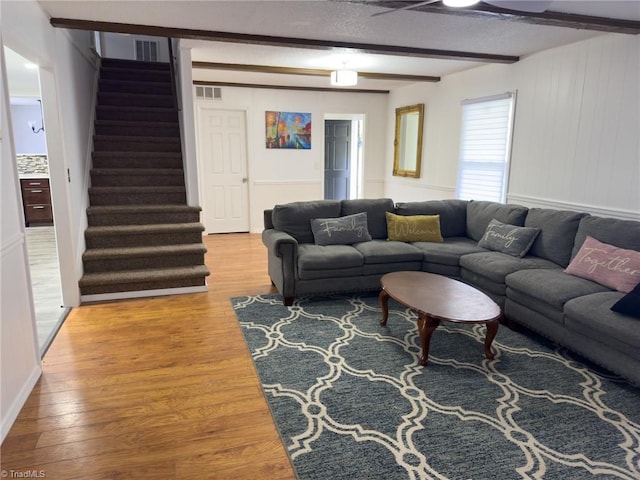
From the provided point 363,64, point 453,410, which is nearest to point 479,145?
point 363,64

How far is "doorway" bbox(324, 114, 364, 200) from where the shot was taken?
328 inches

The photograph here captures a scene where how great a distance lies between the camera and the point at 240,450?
195 cm

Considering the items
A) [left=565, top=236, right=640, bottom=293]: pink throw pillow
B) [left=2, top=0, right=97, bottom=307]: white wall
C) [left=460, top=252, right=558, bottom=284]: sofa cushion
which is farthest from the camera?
[left=460, top=252, right=558, bottom=284]: sofa cushion

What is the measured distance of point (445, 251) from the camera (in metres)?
3.96

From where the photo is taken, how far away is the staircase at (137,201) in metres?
4.01

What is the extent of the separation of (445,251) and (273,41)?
8.11 ft

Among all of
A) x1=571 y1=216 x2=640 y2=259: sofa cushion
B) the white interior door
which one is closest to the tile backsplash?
the white interior door

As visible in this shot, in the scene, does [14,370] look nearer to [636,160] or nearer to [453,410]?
[453,410]

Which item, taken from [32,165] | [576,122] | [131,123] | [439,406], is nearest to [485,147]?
[576,122]

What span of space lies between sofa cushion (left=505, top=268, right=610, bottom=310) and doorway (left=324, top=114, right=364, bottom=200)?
17.3 feet

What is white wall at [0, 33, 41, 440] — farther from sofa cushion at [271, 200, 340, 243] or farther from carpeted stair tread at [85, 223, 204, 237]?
sofa cushion at [271, 200, 340, 243]

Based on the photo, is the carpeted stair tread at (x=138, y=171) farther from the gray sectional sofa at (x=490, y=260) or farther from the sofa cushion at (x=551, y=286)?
the sofa cushion at (x=551, y=286)

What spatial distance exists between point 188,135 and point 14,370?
2.73 metres

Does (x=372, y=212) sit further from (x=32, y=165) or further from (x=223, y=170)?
(x=32, y=165)
